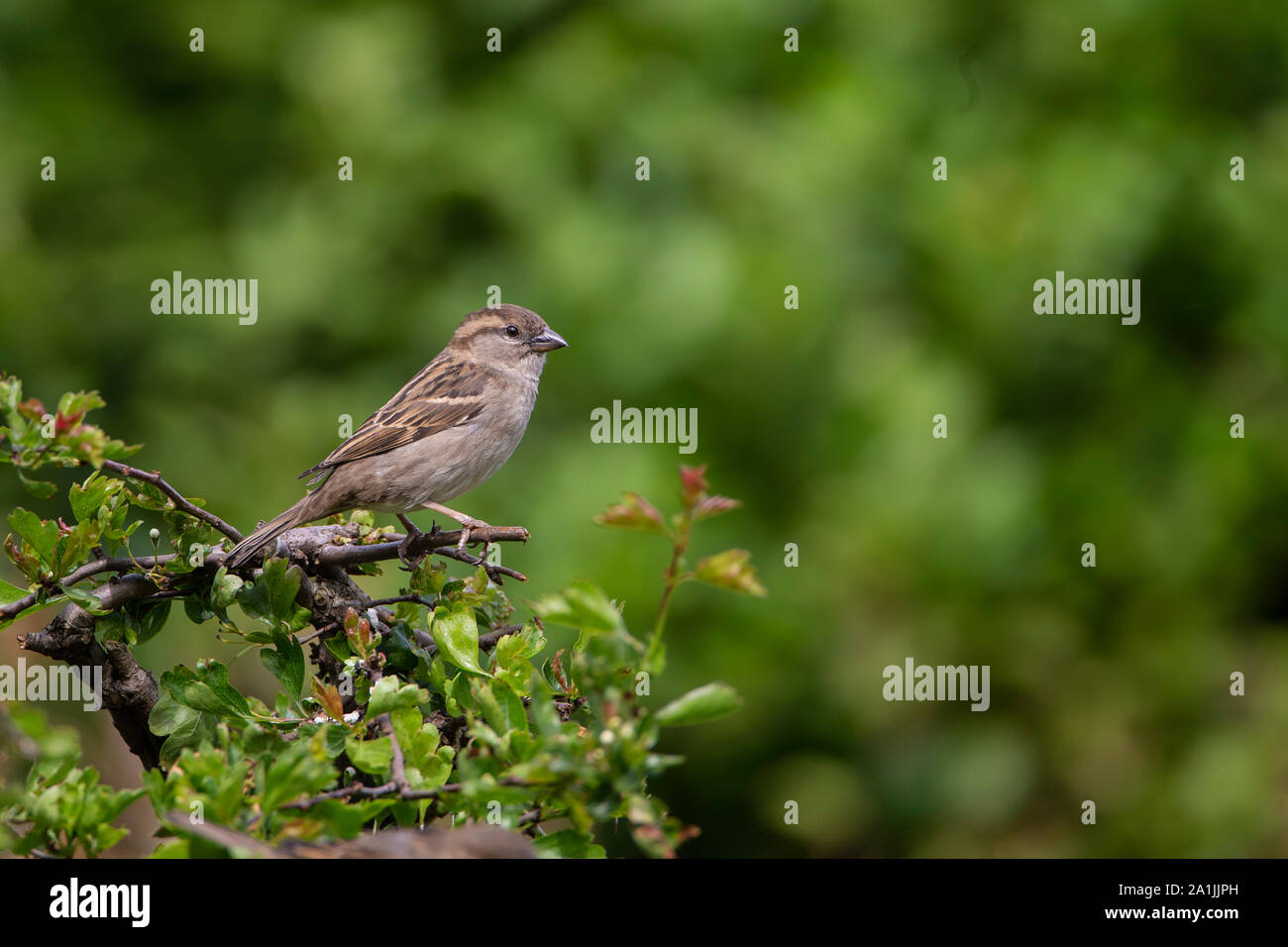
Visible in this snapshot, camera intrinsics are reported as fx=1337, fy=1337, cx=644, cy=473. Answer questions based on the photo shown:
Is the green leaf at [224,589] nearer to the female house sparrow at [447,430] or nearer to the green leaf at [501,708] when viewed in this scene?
the green leaf at [501,708]

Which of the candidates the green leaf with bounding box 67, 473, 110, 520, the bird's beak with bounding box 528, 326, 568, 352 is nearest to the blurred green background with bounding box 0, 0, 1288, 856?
the bird's beak with bounding box 528, 326, 568, 352

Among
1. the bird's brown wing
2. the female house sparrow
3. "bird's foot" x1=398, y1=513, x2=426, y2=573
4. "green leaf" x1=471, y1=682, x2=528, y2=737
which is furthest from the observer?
the bird's brown wing

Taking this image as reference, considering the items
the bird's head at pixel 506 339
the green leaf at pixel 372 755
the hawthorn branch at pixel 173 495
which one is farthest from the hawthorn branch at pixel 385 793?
the bird's head at pixel 506 339

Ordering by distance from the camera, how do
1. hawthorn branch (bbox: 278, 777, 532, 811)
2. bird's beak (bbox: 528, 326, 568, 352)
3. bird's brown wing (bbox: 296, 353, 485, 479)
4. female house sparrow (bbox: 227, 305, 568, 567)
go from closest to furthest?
hawthorn branch (bbox: 278, 777, 532, 811)
female house sparrow (bbox: 227, 305, 568, 567)
bird's brown wing (bbox: 296, 353, 485, 479)
bird's beak (bbox: 528, 326, 568, 352)

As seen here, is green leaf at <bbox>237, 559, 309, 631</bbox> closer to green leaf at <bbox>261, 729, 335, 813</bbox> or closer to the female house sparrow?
green leaf at <bbox>261, 729, 335, 813</bbox>

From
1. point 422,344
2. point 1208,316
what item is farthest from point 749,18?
point 1208,316

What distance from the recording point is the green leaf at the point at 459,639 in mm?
2420

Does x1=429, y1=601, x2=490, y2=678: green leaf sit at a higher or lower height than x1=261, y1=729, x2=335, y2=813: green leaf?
higher

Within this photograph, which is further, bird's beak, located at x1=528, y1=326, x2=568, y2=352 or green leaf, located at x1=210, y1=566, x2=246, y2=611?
bird's beak, located at x1=528, y1=326, x2=568, y2=352

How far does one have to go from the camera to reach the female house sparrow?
13.5 feet

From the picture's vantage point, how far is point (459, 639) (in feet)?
8.00

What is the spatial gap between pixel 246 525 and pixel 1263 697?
4.75m

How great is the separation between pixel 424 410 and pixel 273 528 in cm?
129

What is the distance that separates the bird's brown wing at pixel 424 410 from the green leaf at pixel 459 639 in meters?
1.75
